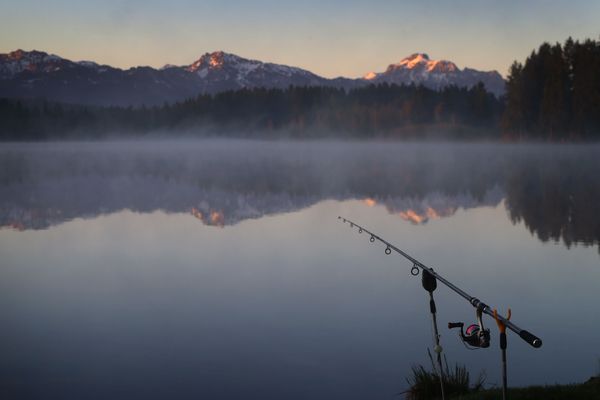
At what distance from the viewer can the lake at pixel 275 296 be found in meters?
9.07

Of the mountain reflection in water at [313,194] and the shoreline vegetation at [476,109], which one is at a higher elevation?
the shoreline vegetation at [476,109]

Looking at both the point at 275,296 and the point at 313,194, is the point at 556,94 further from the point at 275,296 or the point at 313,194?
the point at 275,296

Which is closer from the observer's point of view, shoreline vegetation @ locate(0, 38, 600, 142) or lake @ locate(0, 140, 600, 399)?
lake @ locate(0, 140, 600, 399)

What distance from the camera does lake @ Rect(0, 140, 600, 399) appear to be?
29.8 ft

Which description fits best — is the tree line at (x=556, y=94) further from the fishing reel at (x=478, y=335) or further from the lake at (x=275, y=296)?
the fishing reel at (x=478, y=335)

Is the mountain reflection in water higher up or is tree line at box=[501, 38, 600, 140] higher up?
tree line at box=[501, 38, 600, 140]

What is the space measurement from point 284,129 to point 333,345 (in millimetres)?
186020

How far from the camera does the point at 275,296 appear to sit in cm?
1341

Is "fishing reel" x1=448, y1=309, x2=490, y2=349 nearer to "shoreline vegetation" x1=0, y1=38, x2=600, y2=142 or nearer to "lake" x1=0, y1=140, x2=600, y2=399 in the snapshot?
"lake" x1=0, y1=140, x2=600, y2=399

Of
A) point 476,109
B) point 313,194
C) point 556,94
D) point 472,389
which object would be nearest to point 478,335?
point 472,389

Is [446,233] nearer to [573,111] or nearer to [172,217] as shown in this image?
[172,217]

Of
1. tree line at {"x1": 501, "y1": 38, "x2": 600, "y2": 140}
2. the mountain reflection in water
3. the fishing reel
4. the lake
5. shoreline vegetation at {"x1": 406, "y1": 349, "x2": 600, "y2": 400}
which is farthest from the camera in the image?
tree line at {"x1": 501, "y1": 38, "x2": 600, "y2": 140}

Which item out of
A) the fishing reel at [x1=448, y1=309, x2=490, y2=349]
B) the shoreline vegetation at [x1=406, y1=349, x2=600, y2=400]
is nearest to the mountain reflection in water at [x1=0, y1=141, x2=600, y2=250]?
the shoreline vegetation at [x1=406, y1=349, x2=600, y2=400]

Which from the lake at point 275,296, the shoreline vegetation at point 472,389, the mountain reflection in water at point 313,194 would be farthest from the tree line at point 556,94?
the shoreline vegetation at point 472,389
